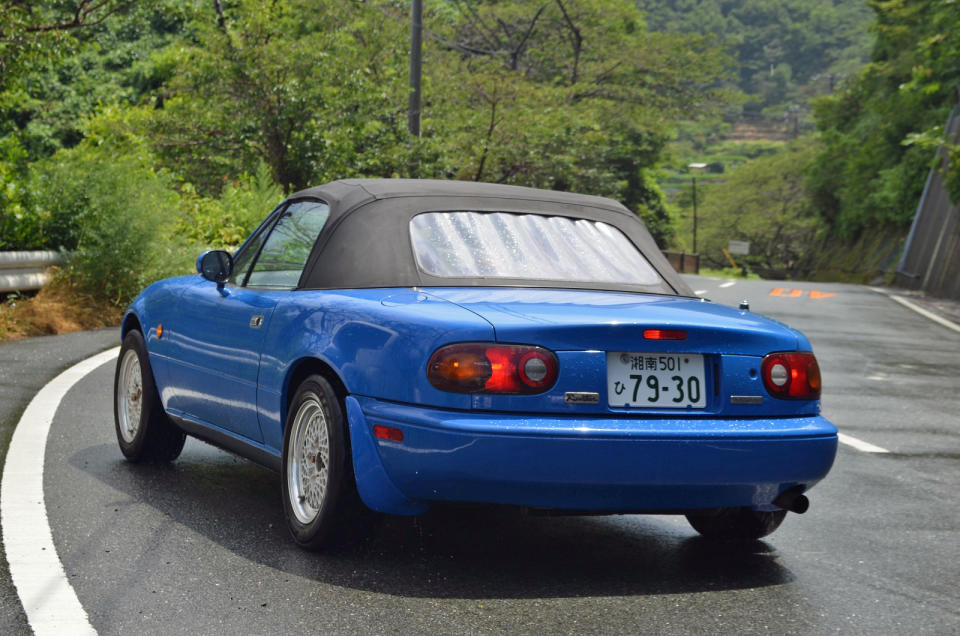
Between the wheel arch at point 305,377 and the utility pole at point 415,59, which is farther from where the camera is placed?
the utility pole at point 415,59

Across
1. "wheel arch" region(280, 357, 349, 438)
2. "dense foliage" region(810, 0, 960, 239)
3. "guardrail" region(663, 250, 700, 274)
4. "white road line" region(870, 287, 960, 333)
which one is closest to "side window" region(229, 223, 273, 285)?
"wheel arch" region(280, 357, 349, 438)

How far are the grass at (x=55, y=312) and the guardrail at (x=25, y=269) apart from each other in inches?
6.0

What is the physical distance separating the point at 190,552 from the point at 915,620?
255 cm

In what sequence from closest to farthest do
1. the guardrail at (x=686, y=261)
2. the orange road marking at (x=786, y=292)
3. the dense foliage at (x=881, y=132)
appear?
1. the orange road marking at (x=786, y=292)
2. the dense foliage at (x=881, y=132)
3. the guardrail at (x=686, y=261)

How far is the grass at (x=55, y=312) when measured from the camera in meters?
12.9

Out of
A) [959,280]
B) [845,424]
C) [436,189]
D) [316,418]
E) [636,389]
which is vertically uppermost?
[436,189]

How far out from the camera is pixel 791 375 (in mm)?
4625

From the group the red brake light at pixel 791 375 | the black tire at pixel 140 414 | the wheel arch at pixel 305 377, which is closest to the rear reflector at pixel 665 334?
the red brake light at pixel 791 375

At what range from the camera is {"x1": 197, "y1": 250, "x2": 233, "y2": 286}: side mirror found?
5785 mm

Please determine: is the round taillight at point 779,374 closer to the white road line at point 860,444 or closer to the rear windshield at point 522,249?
the rear windshield at point 522,249

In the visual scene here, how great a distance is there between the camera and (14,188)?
47.6 feet

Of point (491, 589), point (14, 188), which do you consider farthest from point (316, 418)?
point (14, 188)

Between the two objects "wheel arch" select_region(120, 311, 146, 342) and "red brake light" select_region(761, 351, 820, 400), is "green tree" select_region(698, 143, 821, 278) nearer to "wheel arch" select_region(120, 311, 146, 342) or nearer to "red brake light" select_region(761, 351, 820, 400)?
"wheel arch" select_region(120, 311, 146, 342)

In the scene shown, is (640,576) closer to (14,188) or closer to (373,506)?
(373,506)
